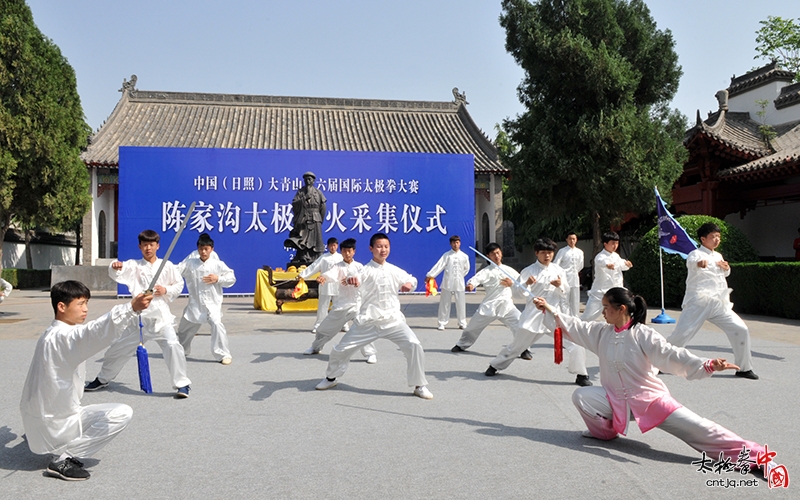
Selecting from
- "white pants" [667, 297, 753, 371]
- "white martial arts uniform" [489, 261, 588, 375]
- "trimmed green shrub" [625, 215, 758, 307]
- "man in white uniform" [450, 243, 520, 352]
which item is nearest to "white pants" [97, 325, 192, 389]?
"white martial arts uniform" [489, 261, 588, 375]

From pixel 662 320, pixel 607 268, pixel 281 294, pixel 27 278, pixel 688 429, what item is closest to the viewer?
pixel 688 429

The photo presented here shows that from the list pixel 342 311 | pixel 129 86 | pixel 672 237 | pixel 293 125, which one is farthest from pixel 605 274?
pixel 129 86

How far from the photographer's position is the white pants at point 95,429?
3586mm

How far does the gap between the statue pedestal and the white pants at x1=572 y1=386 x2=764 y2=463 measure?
9524 mm

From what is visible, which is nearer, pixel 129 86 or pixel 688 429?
pixel 688 429

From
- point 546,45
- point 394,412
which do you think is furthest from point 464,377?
point 546,45

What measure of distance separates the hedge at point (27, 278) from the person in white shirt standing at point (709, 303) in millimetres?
21325

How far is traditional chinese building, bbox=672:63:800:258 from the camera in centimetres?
1440

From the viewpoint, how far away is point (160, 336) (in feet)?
18.6

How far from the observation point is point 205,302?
714 centimetres

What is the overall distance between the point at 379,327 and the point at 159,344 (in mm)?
1961

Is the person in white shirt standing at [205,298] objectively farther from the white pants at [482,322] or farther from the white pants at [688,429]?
the white pants at [688,429]

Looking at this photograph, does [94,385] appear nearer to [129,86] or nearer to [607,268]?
[607,268]

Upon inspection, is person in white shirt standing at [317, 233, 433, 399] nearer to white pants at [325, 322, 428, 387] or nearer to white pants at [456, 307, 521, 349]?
white pants at [325, 322, 428, 387]
